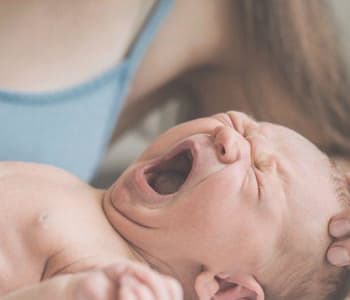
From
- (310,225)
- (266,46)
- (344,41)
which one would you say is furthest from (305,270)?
(344,41)

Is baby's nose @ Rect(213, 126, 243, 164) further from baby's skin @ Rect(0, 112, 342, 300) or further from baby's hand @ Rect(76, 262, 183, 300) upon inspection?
baby's hand @ Rect(76, 262, 183, 300)

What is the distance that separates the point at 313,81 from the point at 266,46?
0.28 feet

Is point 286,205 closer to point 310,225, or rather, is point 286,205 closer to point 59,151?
point 310,225

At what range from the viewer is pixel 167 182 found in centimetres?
86

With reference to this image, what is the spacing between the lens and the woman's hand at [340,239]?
0.79 meters

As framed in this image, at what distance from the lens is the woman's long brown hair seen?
1190mm

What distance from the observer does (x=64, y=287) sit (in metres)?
0.61

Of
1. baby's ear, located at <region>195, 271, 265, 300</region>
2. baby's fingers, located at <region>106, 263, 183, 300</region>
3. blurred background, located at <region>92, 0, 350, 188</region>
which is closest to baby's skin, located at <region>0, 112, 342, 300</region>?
baby's ear, located at <region>195, 271, 265, 300</region>

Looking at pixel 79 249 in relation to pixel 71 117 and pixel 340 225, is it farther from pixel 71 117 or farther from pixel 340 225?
pixel 71 117

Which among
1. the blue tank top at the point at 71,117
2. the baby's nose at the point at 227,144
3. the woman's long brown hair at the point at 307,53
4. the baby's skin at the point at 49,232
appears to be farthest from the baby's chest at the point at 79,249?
the woman's long brown hair at the point at 307,53

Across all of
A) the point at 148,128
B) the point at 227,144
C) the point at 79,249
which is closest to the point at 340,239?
the point at 227,144

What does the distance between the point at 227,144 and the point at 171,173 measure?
8 centimetres

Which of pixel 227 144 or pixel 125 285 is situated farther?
pixel 227 144

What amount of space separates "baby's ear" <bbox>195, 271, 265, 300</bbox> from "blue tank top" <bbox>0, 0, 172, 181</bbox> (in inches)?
13.1
